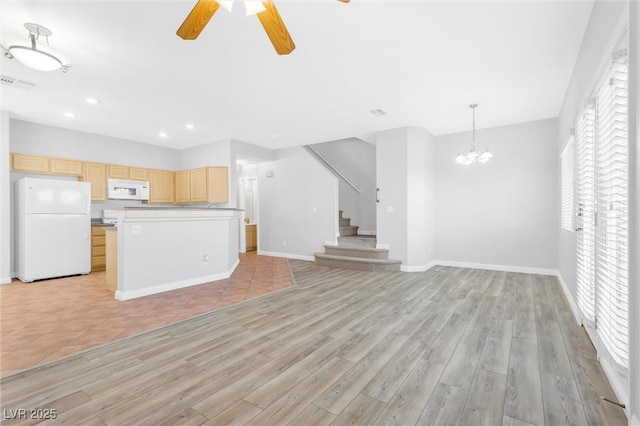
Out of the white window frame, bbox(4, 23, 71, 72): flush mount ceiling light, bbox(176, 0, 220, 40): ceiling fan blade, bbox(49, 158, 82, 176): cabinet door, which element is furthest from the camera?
bbox(49, 158, 82, 176): cabinet door

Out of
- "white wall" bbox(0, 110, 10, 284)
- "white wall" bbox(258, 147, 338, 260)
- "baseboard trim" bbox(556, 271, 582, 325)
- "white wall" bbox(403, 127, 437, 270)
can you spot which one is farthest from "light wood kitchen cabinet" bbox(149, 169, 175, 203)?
"baseboard trim" bbox(556, 271, 582, 325)

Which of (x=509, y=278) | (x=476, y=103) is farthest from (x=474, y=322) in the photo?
(x=476, y=103)

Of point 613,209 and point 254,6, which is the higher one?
point 254,6

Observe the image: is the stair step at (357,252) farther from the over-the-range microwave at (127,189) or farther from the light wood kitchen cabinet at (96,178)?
the light wood kitchen cabinet at (96,178)

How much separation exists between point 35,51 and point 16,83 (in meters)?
1.71

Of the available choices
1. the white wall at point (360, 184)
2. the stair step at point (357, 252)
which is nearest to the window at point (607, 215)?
the stair step at point (357, 252)

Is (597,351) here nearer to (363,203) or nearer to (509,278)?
(509,278)

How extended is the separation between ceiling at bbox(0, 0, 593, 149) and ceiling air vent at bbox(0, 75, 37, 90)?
0.31ft

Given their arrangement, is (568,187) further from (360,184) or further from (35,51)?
(35,51)

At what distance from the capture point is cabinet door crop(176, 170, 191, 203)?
695 centimetres

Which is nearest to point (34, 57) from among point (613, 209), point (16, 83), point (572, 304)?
point (16, 83)

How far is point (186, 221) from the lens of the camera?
434 centimetres

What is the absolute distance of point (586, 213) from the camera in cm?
264

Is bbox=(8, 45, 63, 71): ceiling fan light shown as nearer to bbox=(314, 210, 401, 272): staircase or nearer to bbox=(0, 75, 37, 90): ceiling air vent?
bbox=(0, 75, 37, 90): ceiling air vent
